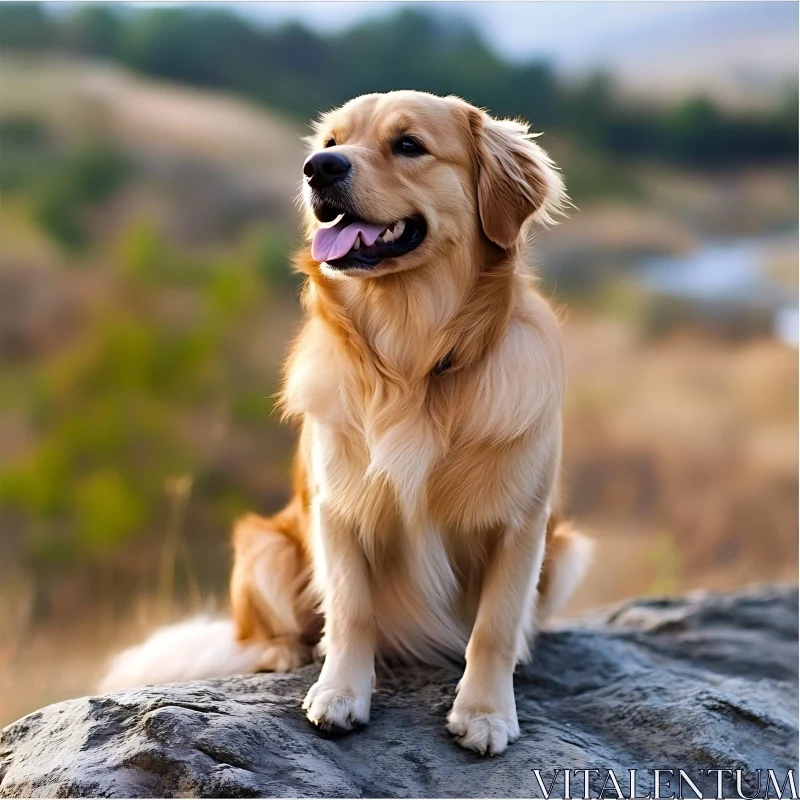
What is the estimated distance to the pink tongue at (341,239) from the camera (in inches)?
96.2

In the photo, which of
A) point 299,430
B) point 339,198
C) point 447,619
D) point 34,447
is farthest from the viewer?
point 34,447

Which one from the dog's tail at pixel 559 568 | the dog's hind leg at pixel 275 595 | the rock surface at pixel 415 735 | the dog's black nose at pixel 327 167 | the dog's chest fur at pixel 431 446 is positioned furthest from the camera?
the dog's tail at pixel 559 568

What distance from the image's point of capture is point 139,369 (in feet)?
24.8

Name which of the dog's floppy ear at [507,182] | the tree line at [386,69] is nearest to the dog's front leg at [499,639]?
the dog's floppy ear at [507,182]

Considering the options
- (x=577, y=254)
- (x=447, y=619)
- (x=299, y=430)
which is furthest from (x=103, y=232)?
(x=447, y=619)

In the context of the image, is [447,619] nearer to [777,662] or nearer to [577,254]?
[777,662]

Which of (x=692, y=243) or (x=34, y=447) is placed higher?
(x=692, y=243)

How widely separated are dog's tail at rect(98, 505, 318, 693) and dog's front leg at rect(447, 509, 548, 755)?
675 mm

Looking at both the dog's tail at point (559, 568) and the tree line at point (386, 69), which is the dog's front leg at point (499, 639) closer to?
the dog's tail at point (559, 568)

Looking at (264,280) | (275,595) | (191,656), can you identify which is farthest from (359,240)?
(264,280)

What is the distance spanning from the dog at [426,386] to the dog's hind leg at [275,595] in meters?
0.29

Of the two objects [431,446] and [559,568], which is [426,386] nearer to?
[431,446]

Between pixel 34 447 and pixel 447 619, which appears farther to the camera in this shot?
pixel 34 447

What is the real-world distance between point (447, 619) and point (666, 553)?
2.84 meters
